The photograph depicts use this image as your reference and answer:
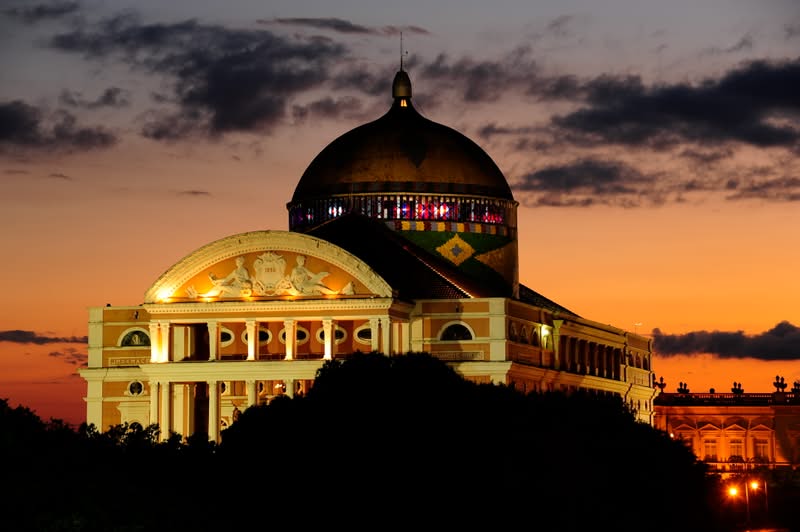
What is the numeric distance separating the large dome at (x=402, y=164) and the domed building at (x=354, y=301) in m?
0.07

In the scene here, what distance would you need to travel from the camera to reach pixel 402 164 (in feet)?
468

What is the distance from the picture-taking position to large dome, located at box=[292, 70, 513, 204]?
142250 mm

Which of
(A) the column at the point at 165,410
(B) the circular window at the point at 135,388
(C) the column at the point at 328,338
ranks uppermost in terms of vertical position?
(C) the column at the point at 328,338

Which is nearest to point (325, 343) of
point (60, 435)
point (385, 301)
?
point (385, 301)

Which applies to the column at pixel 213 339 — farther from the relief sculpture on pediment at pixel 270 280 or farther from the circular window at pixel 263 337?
the circular window at pixel 263 337

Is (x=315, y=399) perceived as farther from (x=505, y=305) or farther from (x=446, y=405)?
(x=505, y=305)

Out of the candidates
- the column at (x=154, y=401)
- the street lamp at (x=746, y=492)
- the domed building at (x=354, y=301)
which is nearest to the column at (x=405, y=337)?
the domed building at (x=354, y=301)

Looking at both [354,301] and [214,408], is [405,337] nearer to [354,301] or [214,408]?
[354,301]

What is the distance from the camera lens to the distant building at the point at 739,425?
195 meters

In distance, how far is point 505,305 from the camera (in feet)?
429

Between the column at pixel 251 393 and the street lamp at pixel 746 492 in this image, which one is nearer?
the column at pixel 251 393

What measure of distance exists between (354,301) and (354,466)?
111 feet

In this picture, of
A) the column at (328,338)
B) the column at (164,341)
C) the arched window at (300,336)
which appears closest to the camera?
the column at (328,338)

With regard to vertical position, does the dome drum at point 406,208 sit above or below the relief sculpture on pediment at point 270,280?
above
